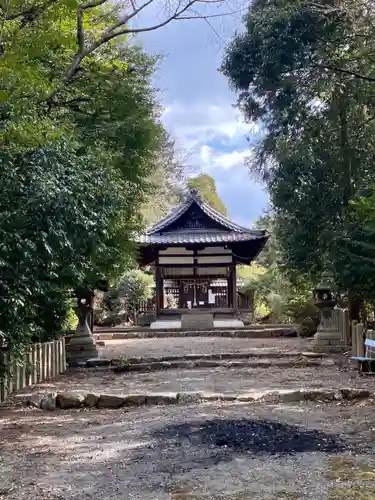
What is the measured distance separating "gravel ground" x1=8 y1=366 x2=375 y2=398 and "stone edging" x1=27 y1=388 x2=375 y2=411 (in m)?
0.53

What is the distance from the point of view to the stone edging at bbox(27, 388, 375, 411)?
7281mm

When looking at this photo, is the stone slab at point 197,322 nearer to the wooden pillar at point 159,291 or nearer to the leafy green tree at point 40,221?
the wooden pillar at point 159,291

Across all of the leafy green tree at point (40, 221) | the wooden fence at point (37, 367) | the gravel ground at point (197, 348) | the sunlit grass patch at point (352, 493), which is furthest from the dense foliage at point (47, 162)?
the sunlit grass patch at point (352, 493)

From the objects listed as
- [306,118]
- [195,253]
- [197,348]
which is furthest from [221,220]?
[197,348]

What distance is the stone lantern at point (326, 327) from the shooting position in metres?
12.6

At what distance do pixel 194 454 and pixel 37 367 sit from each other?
5.32m

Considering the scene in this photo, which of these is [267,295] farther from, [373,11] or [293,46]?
[373,11]

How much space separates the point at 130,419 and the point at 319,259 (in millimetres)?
9670

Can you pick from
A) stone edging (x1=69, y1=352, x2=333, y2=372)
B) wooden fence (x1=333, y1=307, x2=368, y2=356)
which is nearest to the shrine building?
wooden fence (x1=333, y1=307, x2=368, y2=356)

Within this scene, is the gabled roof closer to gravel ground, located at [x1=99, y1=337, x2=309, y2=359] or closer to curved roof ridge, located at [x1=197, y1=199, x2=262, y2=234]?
curved roof ridge, located at [x1=197, y1=199, x2=262, y2=234]

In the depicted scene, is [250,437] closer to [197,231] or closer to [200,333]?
[200,333]

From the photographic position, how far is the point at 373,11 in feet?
31.0

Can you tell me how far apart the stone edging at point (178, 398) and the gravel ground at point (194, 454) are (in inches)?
21.2

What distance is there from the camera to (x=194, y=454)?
4676 mm
